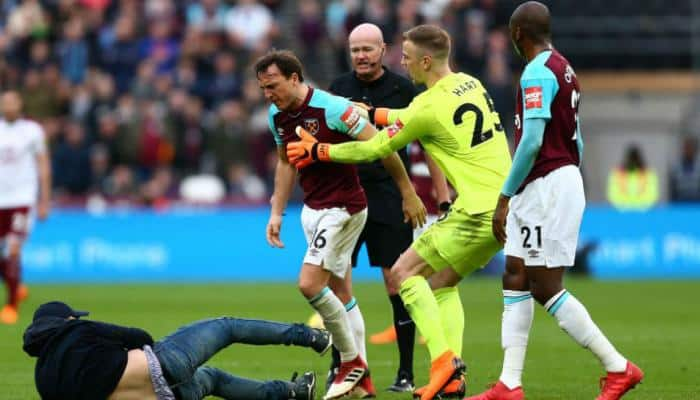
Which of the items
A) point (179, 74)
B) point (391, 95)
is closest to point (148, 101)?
point (179, 74)

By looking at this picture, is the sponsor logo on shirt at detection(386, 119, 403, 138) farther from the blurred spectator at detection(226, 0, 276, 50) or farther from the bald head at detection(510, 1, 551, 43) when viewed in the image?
the blurred spectator at detection(226, 0, 276, 50)

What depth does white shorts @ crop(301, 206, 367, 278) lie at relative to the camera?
955cm

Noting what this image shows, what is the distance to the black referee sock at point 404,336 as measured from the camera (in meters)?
9.93

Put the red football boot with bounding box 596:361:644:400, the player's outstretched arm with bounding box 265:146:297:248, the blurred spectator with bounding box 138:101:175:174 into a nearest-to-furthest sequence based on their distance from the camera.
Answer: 1. the red football boot with bounding box 596:361:644:400
2. the player's outstretched arm with bounding box 265:146:297:248
3. the blurred spectator with bounding box 138:101:175:174

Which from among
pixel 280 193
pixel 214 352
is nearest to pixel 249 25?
pixel 280 193

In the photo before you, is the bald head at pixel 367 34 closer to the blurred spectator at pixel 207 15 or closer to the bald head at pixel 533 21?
the bald head at pixel 533 21

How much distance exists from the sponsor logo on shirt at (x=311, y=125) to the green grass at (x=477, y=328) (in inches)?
72.3

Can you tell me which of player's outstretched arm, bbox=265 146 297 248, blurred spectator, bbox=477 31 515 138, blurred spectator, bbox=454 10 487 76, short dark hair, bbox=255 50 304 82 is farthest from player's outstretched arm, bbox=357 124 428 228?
blurred spectator, bbox=454 10 487 76

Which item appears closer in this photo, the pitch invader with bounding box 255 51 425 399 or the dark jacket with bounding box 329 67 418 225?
the pitch invader with bounding box 255 51 425 399

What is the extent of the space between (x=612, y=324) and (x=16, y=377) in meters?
6.69

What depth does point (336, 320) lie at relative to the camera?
953cm

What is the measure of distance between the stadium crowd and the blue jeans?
48.0 feet

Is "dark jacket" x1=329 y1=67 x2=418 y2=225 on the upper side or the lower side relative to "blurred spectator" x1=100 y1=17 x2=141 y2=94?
lower

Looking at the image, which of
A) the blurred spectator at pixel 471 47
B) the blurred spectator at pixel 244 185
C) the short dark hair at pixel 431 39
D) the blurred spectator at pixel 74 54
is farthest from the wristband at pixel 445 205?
the blurred spectator at pixel 74 54
